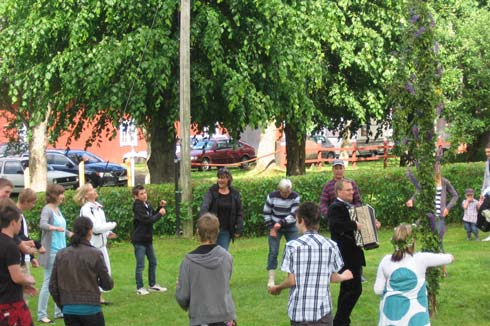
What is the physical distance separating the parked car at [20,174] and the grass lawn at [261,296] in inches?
726

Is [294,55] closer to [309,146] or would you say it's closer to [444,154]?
[444,154]

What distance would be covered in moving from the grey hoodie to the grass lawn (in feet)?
12.7

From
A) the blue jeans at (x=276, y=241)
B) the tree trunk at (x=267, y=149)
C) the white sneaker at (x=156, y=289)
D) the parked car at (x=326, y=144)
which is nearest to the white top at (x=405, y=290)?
the blue jeans at (x=276, y=241)

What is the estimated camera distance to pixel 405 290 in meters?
7.94

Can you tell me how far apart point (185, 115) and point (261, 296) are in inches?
305

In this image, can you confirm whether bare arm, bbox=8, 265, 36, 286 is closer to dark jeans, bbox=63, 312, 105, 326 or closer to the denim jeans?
dark jeans, bbox=63, 312, 105, 326

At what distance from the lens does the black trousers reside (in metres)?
9.80

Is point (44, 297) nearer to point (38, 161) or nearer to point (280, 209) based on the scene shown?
point (280, 209)

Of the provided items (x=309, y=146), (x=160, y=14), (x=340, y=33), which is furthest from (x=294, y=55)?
(x=309, y=146)

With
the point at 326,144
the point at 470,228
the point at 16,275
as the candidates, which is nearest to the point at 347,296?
the point at 16,275

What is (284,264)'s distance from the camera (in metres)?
7.32

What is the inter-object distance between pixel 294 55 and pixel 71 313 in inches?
572

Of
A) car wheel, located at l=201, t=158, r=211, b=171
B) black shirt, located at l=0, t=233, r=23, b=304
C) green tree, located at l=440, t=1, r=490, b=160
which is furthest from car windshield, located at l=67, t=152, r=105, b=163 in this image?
black shirt, located at l=0, t=233, r=23, b=304

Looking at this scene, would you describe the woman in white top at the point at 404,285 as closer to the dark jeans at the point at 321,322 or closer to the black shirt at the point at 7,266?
the dark jeans at the point at 321,322
